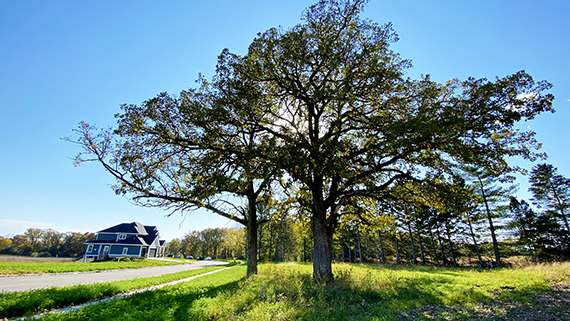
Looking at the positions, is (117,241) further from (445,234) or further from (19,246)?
(445,234)

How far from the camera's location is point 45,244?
71.1 meters

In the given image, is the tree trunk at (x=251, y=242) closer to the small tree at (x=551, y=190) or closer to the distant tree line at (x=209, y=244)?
the small tree at (x=551, y=190)

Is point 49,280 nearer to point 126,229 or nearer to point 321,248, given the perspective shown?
point 321,248

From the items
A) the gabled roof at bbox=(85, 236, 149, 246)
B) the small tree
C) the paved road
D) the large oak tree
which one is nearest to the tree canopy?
the large oak tree

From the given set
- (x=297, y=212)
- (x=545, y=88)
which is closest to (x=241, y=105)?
(x=297, y=212)

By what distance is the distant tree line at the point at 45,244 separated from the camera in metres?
68.2

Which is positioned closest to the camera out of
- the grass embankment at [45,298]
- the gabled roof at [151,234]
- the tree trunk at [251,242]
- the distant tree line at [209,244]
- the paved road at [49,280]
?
the grass embankment at [45,298]

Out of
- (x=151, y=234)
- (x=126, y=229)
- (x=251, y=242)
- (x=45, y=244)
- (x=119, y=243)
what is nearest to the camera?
(x=251, y=242)

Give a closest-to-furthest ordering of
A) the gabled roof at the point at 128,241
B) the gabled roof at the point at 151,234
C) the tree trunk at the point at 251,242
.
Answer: the tree trunk at the point at 251,242 → the gabled roof at the point at 128,241 → the gabled roof at the point at 151,234

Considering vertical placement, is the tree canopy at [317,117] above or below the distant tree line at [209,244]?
above

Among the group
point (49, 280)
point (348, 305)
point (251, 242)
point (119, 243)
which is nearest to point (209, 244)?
point (119, 243)

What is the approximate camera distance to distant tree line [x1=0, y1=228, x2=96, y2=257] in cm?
6819

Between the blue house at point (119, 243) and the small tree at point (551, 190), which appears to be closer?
the small tree at point (551, 190)

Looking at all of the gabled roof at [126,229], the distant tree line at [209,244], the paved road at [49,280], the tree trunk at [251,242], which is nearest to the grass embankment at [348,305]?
the tree trunk at [251,242]
